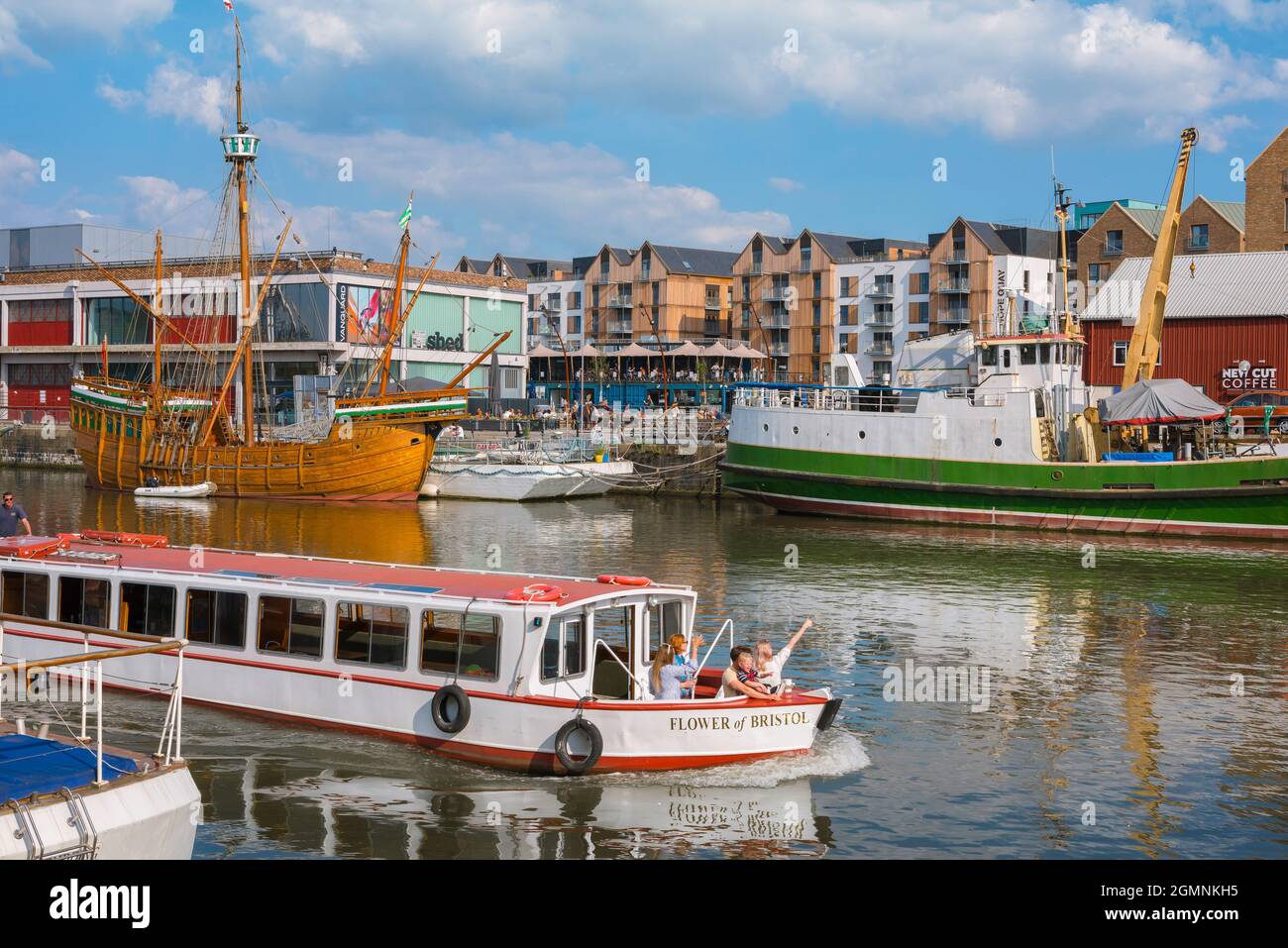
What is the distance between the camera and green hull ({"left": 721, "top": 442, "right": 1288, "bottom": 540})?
4525 centimetres

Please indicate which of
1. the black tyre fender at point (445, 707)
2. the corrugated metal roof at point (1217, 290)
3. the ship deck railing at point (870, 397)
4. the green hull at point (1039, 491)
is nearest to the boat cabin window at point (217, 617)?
the black tyre fender at point (445, 707)

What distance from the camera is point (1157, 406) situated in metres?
47.1

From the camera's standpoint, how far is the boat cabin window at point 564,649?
60.2 feet

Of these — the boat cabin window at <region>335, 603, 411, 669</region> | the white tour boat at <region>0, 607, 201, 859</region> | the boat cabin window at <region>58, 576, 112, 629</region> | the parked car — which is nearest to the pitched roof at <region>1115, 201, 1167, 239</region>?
the parked car

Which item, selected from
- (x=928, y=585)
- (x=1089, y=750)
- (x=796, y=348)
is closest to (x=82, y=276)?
(x=796, y=348)

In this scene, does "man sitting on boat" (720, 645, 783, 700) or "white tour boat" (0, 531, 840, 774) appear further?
"man sitting on boat" (720, 645, 783, 700)

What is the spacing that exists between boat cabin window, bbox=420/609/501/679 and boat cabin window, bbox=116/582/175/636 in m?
5.16

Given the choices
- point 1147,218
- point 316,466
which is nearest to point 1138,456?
point 316,466

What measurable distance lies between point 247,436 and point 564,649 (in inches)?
1845

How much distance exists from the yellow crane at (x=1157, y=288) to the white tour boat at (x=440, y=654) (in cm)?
3700

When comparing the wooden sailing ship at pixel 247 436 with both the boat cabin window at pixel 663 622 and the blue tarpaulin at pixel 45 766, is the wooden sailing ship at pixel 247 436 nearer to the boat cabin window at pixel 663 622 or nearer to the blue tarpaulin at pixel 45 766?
the boat cabin window at pixel 663 622

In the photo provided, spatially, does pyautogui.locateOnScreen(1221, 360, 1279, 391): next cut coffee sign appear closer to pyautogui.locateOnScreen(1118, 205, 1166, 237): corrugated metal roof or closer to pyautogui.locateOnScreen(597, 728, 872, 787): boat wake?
pyautogui.locateOnScreen(1118, 205, 1166, 237): corrugated metal roof

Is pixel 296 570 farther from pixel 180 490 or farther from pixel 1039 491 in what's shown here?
pixel 180 490
